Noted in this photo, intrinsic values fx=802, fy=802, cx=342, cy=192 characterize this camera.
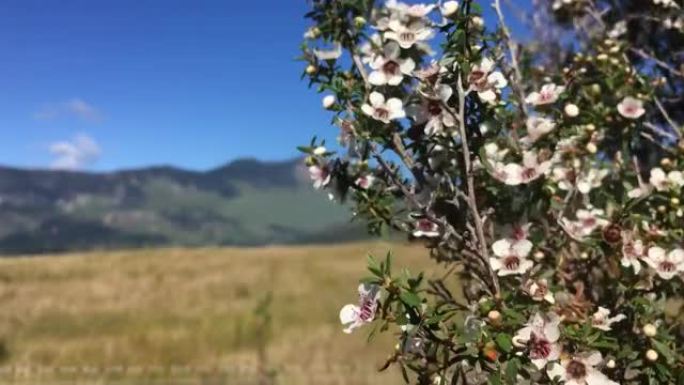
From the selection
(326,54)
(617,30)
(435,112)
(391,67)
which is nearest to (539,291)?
(435,112)

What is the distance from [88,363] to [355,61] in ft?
47.2

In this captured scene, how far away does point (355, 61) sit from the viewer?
12.8 feet

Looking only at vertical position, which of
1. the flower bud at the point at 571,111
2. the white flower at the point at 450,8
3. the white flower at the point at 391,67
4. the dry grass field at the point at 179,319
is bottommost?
the dry grass field at the point at 179,319

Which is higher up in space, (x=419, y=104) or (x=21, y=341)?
(x=419, y=104)

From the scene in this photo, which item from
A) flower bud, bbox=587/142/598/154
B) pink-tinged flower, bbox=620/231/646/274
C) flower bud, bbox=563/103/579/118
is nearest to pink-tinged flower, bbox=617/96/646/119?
flower bud, bbox=587/142/598/154

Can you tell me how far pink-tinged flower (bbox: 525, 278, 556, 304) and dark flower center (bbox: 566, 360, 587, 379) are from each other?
0.78 feet

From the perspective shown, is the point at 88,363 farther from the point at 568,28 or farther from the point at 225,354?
the point at 568,28

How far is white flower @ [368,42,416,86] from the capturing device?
3137 millimetres

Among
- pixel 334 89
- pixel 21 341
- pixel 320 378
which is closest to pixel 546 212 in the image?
pixel 334 89

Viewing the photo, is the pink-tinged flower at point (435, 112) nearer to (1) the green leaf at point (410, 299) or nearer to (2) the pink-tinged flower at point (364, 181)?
(2) the pink-tinged flower at point (364, 181)

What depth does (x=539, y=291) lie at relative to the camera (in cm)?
284

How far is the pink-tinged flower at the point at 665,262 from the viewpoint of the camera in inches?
126

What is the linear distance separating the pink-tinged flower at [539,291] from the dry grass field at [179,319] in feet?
10.8

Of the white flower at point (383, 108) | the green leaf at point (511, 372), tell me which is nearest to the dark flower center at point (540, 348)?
the green leaf at point (511, 372)
